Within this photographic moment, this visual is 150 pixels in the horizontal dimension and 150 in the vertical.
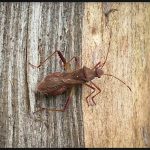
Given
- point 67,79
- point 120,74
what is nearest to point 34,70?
point 67,79

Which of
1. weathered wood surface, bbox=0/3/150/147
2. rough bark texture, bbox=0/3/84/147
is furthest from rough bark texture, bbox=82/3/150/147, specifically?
rough bark texture, bbox=0/3/84/147

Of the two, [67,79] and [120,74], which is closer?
[120,74]

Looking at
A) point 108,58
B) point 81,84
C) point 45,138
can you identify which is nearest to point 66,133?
point 45,138

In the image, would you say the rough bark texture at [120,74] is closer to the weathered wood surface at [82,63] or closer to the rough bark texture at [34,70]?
the weathered wood surface at [82,63]

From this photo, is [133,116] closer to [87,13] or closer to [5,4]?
[87,13]

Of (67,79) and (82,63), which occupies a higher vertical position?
(82,63)

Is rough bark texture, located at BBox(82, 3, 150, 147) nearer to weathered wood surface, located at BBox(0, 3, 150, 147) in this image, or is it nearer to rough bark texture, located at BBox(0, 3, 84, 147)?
weathered wood surface, located at BBox(0, 3, 150, 147)

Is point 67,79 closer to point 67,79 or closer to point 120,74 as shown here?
point 67,79

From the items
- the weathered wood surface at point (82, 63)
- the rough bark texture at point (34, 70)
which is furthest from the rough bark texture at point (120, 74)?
the rough bark texture at point (34, 70)
